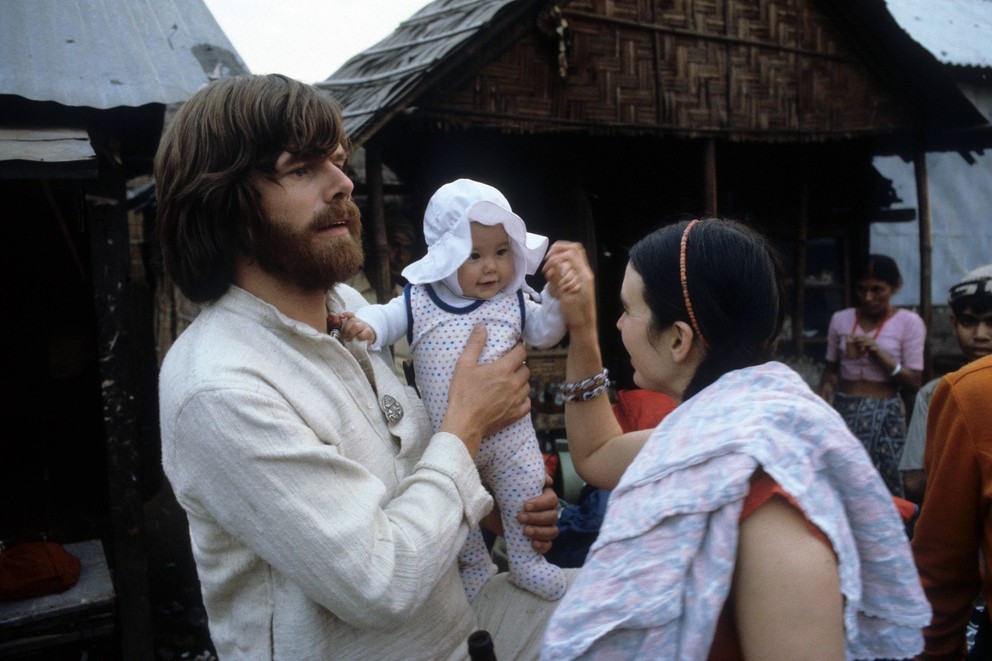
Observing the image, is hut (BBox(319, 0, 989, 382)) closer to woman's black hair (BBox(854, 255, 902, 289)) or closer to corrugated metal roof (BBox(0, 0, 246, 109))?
corrugated metal roof (BBox(0, 0, 246, 109))

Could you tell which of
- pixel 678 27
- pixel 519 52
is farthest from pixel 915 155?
pixel 519 52

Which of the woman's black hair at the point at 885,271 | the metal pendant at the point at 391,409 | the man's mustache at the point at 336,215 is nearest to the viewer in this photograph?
the man's mustache at the point at 336,215

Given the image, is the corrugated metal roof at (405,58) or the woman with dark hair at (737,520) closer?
the woman with dark hair at (737,520)

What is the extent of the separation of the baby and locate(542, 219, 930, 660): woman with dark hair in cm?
93

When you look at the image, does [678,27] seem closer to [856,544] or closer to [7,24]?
[7,24]

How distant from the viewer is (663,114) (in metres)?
6.49

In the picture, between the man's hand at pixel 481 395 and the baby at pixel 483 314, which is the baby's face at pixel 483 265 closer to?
the baby at pixel 483 314

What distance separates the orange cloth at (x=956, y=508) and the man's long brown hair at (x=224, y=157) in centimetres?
171

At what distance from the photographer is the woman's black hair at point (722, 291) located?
1549 mm

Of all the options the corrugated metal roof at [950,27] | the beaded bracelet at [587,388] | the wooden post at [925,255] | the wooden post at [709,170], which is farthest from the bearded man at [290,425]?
the corrugated metal roof at [950,27]

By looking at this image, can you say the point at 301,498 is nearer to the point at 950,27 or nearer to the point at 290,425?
the point at 290,425

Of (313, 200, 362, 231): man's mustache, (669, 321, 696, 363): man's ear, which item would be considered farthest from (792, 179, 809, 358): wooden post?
(313, 200, 362, 231): man's mustache

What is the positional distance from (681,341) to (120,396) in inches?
142

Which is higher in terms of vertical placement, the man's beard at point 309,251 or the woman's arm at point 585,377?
the man's beard at point 309,251
